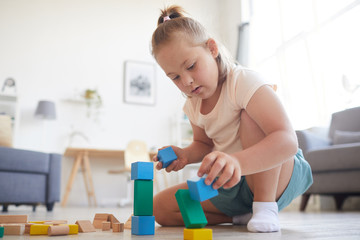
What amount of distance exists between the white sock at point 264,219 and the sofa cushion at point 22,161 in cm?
200

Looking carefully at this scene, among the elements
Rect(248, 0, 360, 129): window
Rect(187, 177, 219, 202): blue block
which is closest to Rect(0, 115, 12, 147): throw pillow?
Rect(187, 177, 219, 202): blue block

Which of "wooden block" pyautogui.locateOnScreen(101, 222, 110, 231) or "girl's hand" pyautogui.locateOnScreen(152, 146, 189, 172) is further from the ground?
"girl's hand" pyautogui.locateOnScreen(152, 146, 189, 172)

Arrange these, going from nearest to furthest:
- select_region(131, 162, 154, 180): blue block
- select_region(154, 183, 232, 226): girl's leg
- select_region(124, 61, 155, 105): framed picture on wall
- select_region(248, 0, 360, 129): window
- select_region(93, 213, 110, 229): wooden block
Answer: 1. select_region(131, 162, 154, 180): blue block
2. select_region(93, 213, 110, 229): wooden block
3. select_region(154, 183, 232, 226): girl's leg
4. select_region(248, 0, 360, 129): window
5. select_region(124, 61, 155, 105): framed picture on wall

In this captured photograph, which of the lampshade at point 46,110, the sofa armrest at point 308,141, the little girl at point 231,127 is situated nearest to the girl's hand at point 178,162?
the little girl at point 231,127

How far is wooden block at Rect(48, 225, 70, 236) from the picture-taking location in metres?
0.72

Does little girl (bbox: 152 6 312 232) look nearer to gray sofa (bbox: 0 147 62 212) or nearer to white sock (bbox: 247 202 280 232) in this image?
white sock (bbox: 247 202 280 232)

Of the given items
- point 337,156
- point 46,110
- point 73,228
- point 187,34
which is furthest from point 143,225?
point 46,110

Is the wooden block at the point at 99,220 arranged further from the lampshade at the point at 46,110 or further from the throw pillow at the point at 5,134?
the lampshade at the point at 46,110

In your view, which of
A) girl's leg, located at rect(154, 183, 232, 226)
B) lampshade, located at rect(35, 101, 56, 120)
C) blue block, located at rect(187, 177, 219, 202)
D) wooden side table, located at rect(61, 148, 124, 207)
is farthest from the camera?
lampshade, located at rect(35, 101, 56, 120)

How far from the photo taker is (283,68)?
382cm

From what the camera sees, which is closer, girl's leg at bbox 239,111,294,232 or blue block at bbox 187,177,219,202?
blue block at bbox 187,177,219,202

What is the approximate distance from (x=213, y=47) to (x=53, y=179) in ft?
6.91

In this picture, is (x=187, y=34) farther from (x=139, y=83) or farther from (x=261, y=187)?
(x=139, y=83)

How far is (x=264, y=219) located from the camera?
81 centimetres
